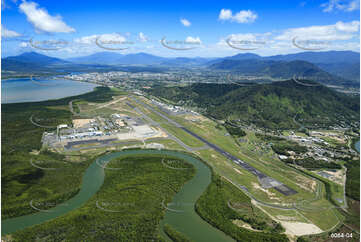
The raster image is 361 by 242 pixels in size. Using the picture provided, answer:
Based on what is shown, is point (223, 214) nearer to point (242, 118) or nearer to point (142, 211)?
point (142, 211)

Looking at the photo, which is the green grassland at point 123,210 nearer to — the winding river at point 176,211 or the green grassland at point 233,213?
the winding river at point 176,211

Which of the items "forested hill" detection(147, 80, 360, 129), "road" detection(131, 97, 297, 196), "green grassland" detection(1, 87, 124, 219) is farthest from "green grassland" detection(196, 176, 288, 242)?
"forested hill" detection(147, 80, 360, 129)

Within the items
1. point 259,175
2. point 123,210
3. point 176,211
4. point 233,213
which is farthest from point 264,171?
point 123,210

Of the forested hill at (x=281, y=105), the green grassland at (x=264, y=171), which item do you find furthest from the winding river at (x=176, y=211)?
the forested hill at (x=281, y=105)

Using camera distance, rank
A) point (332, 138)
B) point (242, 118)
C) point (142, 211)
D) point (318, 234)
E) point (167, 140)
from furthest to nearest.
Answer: point (242, 118) → point (332, 138) → point (167, 140) → point (142, 211) → point (318, 234)

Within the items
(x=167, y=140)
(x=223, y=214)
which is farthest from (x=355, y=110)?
(x=223, y=214)

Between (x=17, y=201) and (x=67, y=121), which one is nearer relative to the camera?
(x=17, y=201)
